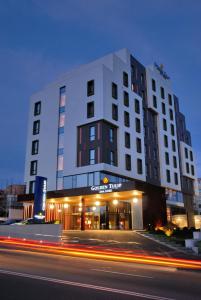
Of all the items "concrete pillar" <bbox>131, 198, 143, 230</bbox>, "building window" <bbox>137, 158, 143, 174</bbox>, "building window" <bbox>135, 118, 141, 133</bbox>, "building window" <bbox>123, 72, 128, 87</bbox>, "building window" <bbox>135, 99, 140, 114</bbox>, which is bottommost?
"concrete pillar" <bbox>131, 198, 143, 230</bbox>

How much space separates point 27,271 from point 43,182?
93.8ft

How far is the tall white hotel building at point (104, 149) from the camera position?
146ft

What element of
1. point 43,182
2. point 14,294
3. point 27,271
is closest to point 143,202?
point 43,182

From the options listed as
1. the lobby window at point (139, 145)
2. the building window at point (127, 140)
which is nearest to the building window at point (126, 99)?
the building window at point (127, 140)

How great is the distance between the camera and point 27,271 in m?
11.2

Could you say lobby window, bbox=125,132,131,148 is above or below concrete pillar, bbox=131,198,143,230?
above

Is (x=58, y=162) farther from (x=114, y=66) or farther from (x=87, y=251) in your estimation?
(x=87, y=251)

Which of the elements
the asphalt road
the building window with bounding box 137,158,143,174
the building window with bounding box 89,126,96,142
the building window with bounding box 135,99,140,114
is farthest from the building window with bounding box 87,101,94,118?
the asphalt road

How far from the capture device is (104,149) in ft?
152

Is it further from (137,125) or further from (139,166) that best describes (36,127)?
(139,166)

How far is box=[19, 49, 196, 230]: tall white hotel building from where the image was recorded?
44.4 m

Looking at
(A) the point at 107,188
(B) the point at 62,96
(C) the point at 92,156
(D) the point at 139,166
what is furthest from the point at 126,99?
(A) the point at 107,188

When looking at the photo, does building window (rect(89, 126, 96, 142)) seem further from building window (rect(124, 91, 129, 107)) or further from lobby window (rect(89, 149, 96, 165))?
building window (rect(124, 91, 129, 107))

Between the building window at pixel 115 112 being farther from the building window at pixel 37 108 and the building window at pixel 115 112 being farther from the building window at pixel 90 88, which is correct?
the building window at pixel 37 108
